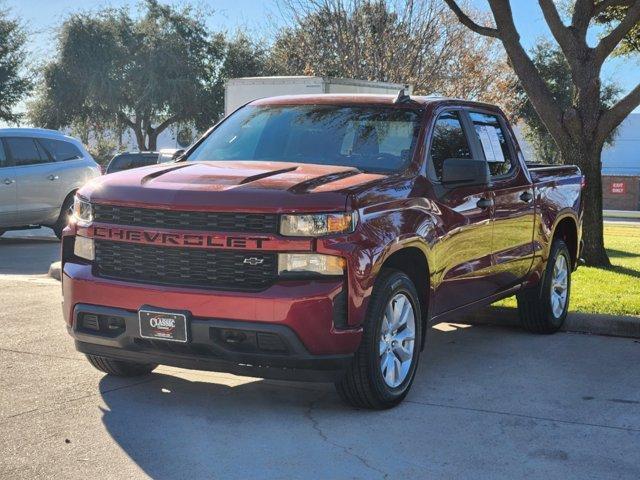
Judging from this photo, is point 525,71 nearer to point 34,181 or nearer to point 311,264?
point 34,181

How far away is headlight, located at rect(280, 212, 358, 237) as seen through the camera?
195 inches

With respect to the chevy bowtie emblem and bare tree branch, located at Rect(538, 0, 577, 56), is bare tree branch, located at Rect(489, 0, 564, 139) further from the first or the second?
the chevy bowtie emblem

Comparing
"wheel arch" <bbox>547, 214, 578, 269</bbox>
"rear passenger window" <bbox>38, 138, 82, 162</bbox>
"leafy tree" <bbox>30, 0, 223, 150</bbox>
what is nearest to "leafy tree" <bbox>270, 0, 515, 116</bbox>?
"leafy tree" <bbox>30, 0, 223, 150</bbox>

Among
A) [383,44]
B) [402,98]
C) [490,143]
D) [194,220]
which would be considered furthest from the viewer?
[383,44]

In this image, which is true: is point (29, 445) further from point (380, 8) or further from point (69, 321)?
point (380, 8)

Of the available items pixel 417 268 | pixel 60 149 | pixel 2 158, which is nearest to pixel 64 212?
pixel 60 149

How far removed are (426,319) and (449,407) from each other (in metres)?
0.63

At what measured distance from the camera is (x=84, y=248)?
217 inches

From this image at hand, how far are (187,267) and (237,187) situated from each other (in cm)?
52

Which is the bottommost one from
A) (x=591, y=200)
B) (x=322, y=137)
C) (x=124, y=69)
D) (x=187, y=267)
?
(x=591, y=200)

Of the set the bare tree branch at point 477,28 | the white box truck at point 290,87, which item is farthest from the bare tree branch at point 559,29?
the white box truck at point 290,87

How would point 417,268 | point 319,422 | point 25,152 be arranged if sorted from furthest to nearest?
point 25,152 < point 417,268 < point 319,422

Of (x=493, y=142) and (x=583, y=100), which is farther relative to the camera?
(x=583, y=100)

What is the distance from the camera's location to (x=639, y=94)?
40.6 ft
